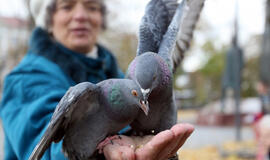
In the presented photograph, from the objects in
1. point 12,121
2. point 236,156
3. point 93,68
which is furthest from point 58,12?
point 236,156

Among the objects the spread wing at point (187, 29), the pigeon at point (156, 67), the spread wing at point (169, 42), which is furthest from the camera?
the spread wing at point (187, 29)

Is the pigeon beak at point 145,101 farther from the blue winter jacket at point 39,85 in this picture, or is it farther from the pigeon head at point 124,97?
the blue winter jacket at point 39,85

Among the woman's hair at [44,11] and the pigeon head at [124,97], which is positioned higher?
the woman's hair at [44,11]

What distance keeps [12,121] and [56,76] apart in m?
0.44

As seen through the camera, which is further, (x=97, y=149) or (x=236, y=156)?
(x=236, y=156)

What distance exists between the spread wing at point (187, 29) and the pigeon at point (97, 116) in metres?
0.85

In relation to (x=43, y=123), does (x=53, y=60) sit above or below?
above

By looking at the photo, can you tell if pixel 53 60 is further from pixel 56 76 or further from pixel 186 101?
pixel 186 101

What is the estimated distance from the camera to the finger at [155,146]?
55.1 inches

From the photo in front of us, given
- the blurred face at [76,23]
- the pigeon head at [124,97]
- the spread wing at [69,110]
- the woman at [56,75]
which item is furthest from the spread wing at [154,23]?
the blurred face at [76,23]

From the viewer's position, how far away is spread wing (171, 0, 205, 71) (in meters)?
2.45

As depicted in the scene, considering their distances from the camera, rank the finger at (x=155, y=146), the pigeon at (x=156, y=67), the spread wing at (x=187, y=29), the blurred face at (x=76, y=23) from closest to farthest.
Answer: the finger at (x=155, y=146) < the pigeon at (x=156, y=67) < the spread wing at (x=187, y=29) < the blurred face at (x=76, y=23)

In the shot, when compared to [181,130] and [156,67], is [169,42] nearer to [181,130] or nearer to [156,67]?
[156,67]

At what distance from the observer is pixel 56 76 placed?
234 cm
